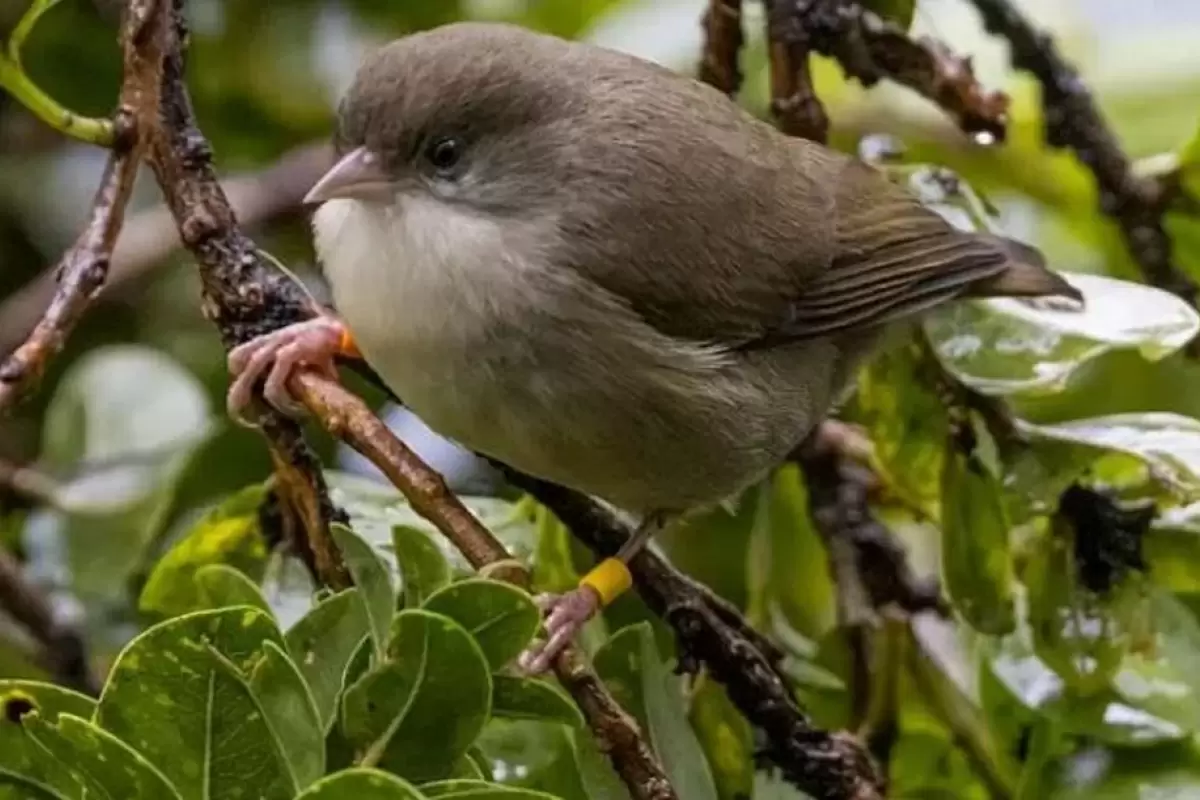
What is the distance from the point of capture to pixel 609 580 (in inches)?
64.6

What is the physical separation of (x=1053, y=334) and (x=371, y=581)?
2.71ft

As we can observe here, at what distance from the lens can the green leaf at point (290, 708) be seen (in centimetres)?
108

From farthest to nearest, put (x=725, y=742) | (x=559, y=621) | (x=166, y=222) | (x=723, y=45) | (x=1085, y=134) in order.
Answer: (x=166, y=222) → (x=1085, y=134) → (x=723, y=45) → (x=725, y=742) → (x=559, y=621)

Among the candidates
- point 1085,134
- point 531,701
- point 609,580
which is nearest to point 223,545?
point 609,580

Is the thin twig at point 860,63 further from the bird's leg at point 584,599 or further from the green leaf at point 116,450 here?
the green leaf at point 116,450

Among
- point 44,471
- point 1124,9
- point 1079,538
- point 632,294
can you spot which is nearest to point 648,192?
point 632,294

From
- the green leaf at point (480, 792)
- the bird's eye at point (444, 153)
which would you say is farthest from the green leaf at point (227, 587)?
the bird's eye at point (444, 153)

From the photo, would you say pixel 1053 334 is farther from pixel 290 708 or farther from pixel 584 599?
pixel 290 708

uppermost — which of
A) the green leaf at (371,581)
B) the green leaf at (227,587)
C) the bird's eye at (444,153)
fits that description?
the bird's eye at (444,153)

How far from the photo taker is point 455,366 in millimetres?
1700

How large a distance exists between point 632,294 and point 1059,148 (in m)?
0.58

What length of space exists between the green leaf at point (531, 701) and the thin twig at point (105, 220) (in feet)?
1.26

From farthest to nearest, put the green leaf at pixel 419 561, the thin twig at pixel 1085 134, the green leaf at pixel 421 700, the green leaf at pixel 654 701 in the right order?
the thin twig at pixel 1085 134, the green leaf at pixel 654 701, the green leaf at pixel 419 561, the green leaf at pixel 421 700

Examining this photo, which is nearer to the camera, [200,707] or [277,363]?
[200,707]
